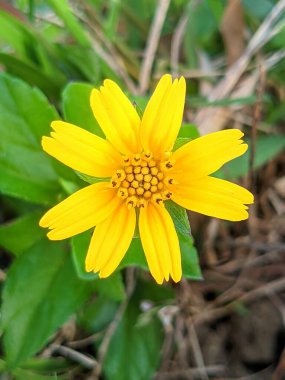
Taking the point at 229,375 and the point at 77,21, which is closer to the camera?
the point at 77,21

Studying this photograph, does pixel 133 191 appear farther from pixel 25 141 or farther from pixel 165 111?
pixel 25 141

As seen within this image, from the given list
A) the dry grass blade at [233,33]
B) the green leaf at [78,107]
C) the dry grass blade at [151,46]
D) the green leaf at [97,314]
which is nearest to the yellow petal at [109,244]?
the green leaf at [78,107]

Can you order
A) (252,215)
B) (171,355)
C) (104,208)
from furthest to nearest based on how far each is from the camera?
1. (252,215)
2. (171,355)
3. (104,208)

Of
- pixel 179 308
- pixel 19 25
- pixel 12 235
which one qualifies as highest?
pixel 19 25

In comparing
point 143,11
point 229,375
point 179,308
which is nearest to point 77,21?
point 143,11

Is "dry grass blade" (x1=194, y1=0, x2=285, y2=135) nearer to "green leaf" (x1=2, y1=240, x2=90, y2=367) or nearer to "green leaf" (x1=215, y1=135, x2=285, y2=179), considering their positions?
"green leaf" (x1=215, y1=135, x2=285, y2=179)

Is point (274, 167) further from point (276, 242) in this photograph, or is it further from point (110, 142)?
point (110, 142)

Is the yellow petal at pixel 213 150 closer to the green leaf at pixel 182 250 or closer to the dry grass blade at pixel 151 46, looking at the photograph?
the green leaf at pixel 182 250

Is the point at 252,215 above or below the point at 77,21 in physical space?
below
